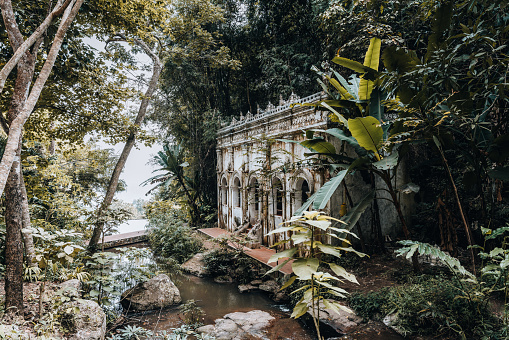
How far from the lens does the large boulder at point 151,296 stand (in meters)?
6.21

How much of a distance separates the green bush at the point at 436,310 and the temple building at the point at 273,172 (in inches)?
97.8

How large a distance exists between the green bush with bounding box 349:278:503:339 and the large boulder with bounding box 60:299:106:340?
172 inches

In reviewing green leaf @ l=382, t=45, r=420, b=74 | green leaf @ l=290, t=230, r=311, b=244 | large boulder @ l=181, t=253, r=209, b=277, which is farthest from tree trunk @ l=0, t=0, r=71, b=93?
large boulder @ l=181, t=253, r=209, b=277

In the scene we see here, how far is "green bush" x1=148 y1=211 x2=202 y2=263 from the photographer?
32.9ft

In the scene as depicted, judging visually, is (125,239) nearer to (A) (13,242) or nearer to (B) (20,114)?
(A) (13,242)

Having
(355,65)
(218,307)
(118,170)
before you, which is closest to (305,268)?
(355,65)

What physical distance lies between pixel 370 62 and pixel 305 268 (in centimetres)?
507

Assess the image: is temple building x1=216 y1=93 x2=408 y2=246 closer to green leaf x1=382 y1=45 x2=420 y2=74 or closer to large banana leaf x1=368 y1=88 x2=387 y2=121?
large banana leaf x1=368 y1=88 x2=387 y2=121

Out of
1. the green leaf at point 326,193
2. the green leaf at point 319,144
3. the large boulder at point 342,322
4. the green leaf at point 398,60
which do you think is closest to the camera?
the green leaf at point 326,193

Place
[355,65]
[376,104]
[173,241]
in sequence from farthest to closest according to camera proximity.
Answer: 1. [173,241]
2. [376,104]
3. [355,65]

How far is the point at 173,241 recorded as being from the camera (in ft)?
33.6

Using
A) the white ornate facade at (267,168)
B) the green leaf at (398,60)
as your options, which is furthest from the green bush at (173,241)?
the green leaf at (398,60)

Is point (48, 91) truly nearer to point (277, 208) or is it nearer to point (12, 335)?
point (12, 335)

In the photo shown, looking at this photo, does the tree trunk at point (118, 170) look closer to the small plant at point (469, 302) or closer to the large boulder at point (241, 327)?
the large boulder at point (241, 327)
